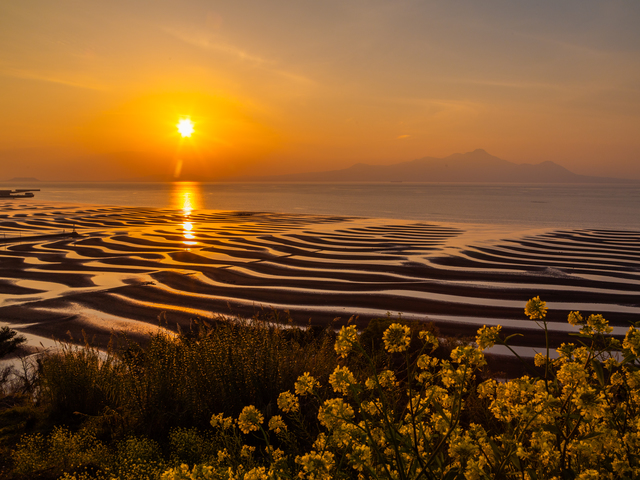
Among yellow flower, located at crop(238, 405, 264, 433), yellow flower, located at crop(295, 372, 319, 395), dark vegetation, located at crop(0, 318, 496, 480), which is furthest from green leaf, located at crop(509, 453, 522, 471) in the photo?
dark vegetation, located at crop(0, 318, 496, 480)

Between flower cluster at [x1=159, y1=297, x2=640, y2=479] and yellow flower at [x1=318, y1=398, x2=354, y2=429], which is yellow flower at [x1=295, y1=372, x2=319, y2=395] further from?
yellow flower at [x1=318, y1=398, x2=354, y2=429]

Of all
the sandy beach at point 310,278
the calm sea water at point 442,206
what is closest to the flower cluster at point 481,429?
the sandy beach at point 310,278

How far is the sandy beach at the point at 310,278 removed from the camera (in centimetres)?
1055

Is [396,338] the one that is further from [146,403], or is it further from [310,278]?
[310,278]

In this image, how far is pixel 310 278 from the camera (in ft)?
47.5

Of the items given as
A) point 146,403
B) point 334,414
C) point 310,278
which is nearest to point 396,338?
point 334,414

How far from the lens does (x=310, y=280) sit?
14203mm

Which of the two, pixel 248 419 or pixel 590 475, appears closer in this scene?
pixel 590 475

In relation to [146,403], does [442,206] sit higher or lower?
higher

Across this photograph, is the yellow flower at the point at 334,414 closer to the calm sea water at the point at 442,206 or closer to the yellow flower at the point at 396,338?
the yellow flower at the point at 396,338

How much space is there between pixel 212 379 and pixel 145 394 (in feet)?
2.63

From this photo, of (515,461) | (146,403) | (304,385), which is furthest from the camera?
(146,403)

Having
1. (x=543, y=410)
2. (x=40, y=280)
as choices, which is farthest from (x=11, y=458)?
(x=40, y=280)

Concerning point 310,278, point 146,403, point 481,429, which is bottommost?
point 310,278
